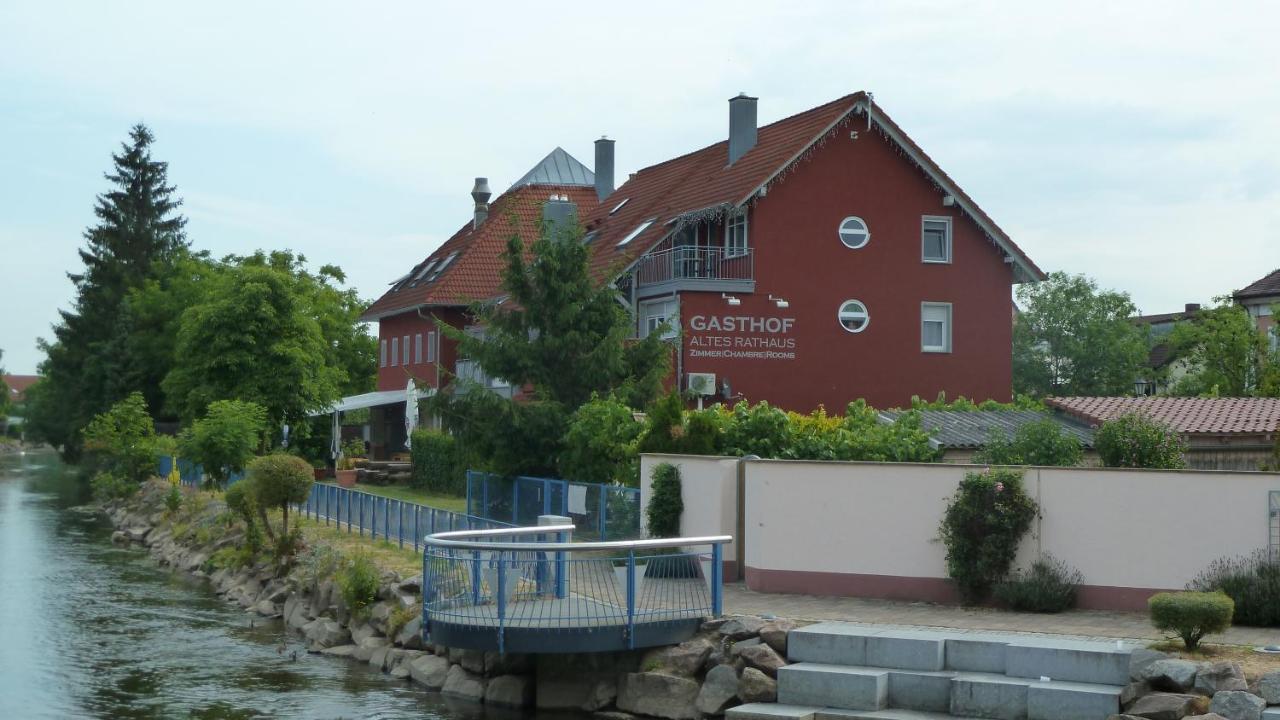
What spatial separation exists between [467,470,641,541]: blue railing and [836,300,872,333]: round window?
11801 mm

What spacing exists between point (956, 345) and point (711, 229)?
23.8 feet

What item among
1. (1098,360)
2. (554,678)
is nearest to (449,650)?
(554,678)

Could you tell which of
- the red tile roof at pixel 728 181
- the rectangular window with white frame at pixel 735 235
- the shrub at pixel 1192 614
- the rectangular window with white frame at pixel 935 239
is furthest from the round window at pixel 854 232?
the shrub at pixel 1192 614

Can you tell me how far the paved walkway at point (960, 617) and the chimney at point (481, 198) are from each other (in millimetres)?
37014

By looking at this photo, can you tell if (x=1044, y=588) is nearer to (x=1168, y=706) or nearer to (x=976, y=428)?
(x=1168, y=706)

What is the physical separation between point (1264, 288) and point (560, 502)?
39.4m

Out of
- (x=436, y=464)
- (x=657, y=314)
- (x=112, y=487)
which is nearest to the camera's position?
(x=657, y=314)

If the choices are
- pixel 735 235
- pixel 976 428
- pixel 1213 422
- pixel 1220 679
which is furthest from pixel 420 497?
Answer: pixel 1220 679

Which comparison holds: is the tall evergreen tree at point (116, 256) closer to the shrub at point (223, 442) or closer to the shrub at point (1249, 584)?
the shrub at point (223, 442)

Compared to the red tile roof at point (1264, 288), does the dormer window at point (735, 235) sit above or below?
below

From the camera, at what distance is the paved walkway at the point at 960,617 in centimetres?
1620

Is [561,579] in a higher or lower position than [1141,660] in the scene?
higher

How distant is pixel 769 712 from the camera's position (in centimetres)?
1579

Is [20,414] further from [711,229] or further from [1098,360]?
[711,229]
